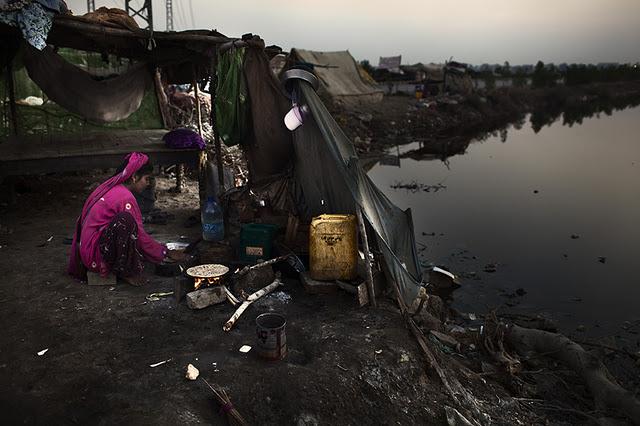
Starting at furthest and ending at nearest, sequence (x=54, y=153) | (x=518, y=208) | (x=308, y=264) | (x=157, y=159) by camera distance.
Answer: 1. (x=518, y=208)
2. (x=157, y=159)
3. (x=54, y=153)
4. (x=308, y=264)

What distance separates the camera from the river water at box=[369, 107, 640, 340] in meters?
6.70

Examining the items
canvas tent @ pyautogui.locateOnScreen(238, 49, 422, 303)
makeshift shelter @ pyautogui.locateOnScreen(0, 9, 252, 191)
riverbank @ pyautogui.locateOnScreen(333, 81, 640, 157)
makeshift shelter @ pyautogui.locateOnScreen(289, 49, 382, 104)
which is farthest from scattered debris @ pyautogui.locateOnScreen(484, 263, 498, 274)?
makeshift shelter @ pyautogui.locateOnScreen(289, 49, 382, 104)

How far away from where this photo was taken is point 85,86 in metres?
7.90

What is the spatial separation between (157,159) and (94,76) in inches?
93.1

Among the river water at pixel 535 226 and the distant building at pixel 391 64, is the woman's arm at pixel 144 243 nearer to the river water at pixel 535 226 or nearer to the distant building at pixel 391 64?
the river water at pixel 535 226

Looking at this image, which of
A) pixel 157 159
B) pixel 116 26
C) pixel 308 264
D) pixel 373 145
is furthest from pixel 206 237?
pixel 373 145

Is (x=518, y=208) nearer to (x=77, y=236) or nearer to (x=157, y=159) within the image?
(x=157, y=159)

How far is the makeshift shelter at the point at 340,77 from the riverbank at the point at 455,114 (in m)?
0.65

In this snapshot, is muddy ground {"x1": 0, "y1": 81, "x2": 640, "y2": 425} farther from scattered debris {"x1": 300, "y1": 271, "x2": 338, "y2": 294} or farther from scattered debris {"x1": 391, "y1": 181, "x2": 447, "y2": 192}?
scattered debris {"x1": 391, "y1": 181, "x2": 447, "y2": 192}

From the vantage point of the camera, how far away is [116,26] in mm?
5910

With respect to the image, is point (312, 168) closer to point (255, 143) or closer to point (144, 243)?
point (255, 143)

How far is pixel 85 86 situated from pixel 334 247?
609cm

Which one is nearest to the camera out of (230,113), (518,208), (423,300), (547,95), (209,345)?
(209,345)

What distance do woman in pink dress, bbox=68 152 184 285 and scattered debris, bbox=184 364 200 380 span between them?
1749 millimetres
